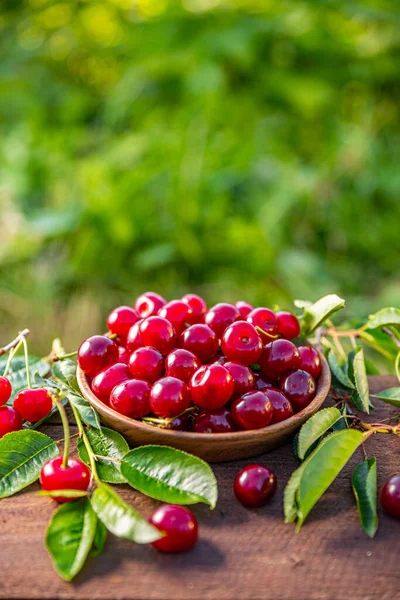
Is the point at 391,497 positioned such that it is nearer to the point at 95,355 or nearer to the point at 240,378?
the point at 240,378

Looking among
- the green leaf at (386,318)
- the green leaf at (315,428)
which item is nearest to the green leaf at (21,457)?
the green leaf at (315,428)

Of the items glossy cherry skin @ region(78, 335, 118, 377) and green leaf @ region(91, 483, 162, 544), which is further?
glossy cherry skin @ region(78, 335, 118, 377)

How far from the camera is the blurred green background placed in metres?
2.37

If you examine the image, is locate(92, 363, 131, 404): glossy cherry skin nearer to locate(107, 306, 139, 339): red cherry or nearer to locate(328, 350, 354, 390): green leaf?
locate(107, 306, 139, 339): red cherry

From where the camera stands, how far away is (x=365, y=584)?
2.01ft

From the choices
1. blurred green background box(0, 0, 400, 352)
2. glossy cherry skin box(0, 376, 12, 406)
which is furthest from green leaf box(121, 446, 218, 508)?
blurred green background box(0, 0, 400, 352)

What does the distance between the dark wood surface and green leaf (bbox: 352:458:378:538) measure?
0.04 feet

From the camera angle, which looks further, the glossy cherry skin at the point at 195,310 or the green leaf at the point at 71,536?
the glossy cherry skin at the point at 195,310

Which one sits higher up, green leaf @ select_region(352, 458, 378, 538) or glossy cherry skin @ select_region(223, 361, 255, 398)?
glossy cherry skin @ select_region(223, 361, 255, 398)

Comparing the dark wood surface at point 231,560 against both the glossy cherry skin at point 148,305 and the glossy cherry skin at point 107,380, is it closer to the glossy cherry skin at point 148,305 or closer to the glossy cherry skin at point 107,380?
the glossy cherry skin at point 107,380

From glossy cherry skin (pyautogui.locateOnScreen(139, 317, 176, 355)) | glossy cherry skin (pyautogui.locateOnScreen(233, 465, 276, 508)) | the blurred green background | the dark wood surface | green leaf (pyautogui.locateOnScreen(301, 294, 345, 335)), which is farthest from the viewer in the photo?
the blurred green background

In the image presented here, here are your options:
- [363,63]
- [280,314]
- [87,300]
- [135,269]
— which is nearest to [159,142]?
[135,269]

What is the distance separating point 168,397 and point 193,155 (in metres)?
2.01

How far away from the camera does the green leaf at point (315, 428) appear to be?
719mm
